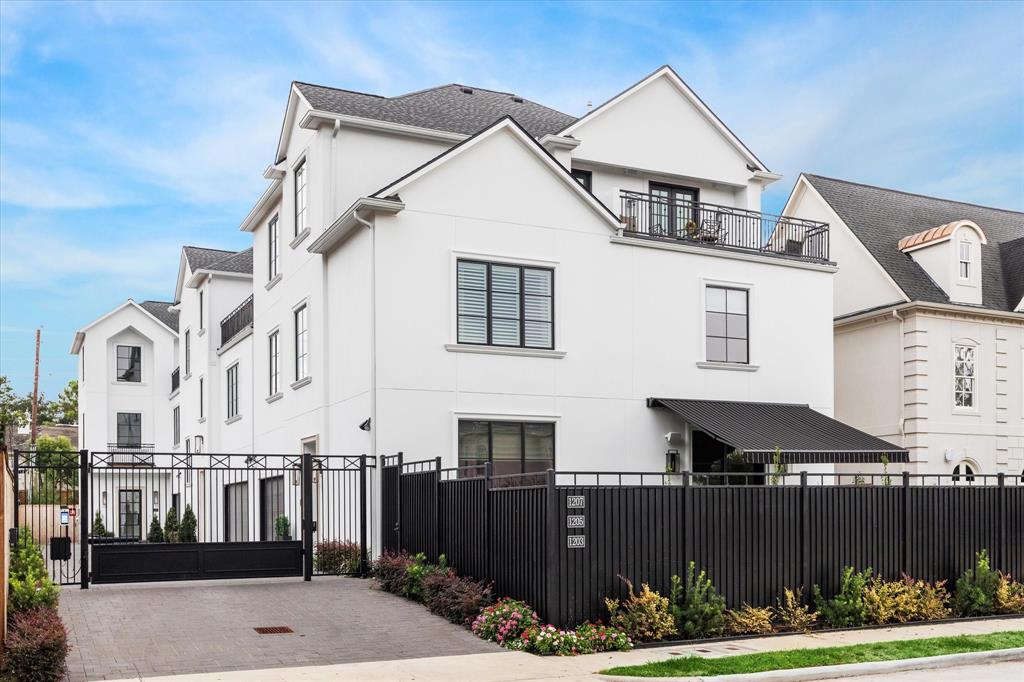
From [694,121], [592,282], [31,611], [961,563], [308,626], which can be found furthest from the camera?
[694,121]

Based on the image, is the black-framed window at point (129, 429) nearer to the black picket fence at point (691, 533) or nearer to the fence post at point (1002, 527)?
the black picket fence at point (691, 533)

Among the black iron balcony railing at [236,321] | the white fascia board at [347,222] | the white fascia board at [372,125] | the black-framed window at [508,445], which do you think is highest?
the white fascia board at [372,125]

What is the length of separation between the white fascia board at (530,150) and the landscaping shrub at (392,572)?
22.2ft

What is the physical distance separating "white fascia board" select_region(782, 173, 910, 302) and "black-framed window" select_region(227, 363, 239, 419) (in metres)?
17.9

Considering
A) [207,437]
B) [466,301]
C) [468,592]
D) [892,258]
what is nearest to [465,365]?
[466,301]

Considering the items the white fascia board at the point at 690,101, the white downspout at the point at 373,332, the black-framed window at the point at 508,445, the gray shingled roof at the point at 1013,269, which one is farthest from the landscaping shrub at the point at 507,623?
the gray shingled roof at the point at 1013,269

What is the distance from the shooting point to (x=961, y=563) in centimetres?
1716

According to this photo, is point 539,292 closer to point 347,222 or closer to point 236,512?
point 347,222

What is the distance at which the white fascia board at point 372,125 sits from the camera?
22.5 m

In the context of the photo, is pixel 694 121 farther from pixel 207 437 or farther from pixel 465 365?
pixel 207 437

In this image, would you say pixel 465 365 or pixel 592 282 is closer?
pixel 465 365

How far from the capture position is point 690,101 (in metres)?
26.0

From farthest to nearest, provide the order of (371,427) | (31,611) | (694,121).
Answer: (694,121) < (371,427) < (31,611)

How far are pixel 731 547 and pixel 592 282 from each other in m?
8.31
